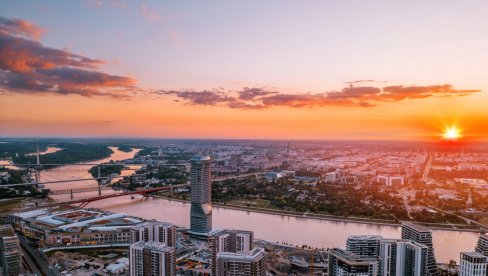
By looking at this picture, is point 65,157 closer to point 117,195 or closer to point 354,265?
point 117,195

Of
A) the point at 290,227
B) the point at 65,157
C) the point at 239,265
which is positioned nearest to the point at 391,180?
the point at 290,227

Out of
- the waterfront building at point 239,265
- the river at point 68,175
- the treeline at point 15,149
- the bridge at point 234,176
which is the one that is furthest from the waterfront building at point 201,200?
the treeline at point 15,149

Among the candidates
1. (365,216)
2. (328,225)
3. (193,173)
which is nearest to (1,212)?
(193,173)

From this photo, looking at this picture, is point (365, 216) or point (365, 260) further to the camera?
point (365, 216)

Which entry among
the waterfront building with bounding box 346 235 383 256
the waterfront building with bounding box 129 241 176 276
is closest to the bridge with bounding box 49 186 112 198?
the waterfront building with bounding box 129 241 176 276

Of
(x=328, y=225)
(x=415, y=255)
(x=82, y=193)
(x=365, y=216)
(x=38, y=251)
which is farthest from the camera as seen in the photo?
(x=82, y=193)

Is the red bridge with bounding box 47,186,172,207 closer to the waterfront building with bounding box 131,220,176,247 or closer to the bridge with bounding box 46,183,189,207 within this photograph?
the bridge with bounding box 46,183,189,207

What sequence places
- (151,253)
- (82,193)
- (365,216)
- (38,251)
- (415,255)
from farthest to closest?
1. (82,193)
2. (365,216)
3. (38,251)
4. (415,255)
5. (151,253)

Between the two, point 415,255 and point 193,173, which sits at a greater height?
point 193,173

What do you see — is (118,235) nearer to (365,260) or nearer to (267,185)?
(365,260)
